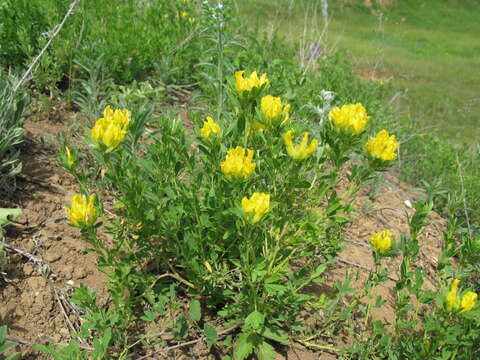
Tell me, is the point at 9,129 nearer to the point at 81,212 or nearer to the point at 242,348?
the point at 81,212

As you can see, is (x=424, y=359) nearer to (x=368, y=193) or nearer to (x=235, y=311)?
(x=235, y=311)

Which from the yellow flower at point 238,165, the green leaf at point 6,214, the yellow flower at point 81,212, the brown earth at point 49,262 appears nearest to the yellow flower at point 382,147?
the yellow flower at point 238,165

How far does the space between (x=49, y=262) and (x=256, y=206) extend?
1.10 metres

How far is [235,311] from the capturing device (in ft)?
5.43

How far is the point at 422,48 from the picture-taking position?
54.1 feet

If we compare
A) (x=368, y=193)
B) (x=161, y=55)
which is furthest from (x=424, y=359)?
(x=161, y=55)

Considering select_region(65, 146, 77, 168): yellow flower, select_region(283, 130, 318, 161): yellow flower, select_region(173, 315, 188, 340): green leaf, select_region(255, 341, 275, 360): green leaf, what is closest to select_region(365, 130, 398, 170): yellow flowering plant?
select_region(283, 130, 318, 161): yellow flower

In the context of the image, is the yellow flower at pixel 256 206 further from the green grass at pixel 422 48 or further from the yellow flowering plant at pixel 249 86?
the green grass at pixel 422 48

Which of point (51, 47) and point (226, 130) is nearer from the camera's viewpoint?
point (226, 130)

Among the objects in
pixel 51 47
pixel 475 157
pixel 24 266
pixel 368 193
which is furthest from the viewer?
pixel 475 157

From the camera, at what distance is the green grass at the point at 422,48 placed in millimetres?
8611

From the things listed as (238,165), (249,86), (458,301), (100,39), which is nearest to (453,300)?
(458,301)

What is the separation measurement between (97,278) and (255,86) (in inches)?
44.0

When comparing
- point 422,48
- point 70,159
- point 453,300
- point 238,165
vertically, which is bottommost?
point 422,48
